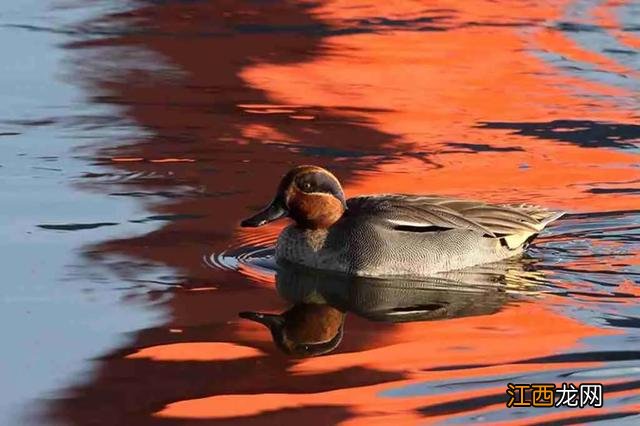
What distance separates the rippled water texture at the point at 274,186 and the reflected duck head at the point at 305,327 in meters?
0.02

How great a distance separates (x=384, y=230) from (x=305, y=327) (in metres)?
1.13

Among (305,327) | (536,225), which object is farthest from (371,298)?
(536,225)

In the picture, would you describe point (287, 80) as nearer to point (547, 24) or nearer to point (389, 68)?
point (389, 68)

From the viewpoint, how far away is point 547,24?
1716 cm

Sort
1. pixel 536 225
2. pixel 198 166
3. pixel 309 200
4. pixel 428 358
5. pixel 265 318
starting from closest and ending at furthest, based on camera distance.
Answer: pixel 428 358
pixel 265 318
pixel 309 200
pixel 536 225
pixel 198 166

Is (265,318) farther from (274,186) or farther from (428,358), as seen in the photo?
(274,186)

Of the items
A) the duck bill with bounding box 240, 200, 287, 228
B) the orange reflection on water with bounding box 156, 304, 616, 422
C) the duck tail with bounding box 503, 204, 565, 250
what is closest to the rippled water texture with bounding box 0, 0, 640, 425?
the orange reflection on water with bounding box 156, 304, 616, 422

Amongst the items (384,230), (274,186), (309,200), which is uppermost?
(309,200)

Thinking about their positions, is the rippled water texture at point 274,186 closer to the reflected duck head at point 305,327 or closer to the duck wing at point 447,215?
the reflected duck head at point 305,327

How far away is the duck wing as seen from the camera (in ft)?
31.4

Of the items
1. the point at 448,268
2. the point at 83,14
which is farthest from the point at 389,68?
the point at 448,268

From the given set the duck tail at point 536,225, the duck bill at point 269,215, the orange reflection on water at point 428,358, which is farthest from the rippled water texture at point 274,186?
the duck bill at point 269,215

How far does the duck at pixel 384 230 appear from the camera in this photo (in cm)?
952

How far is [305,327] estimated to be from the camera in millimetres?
8586
